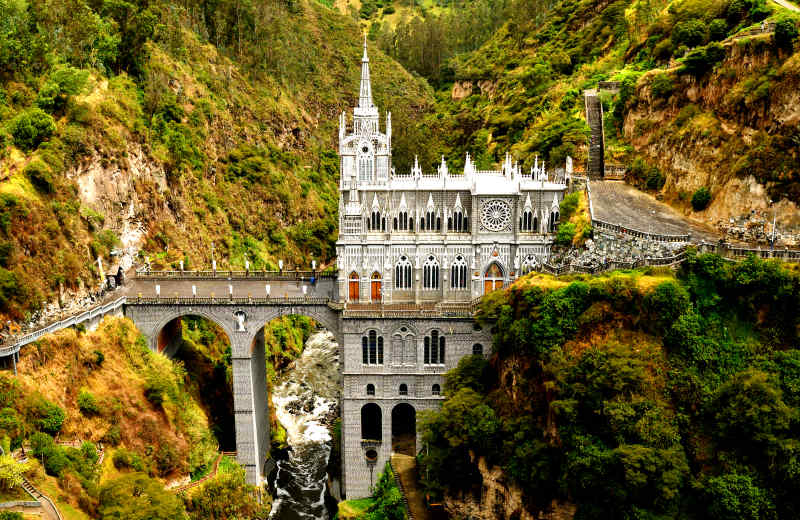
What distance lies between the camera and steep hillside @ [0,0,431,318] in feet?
193

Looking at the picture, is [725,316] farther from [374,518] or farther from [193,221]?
[193,221]

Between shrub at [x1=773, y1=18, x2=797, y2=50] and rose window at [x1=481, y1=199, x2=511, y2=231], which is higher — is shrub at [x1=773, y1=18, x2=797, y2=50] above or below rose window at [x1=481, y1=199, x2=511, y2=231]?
above

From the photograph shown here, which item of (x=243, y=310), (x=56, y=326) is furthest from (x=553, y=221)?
(x=56, y=326)

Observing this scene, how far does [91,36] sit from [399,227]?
4021 centimetres

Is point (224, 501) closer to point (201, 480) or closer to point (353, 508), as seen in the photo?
point (201, 480)

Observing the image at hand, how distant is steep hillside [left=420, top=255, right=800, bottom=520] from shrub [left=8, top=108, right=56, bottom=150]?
42.2 m

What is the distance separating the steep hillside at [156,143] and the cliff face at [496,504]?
36.3 meters

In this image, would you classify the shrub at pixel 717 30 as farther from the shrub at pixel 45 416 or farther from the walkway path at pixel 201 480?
the shrub at pixel 45 416

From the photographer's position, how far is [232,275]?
6481 centimetres

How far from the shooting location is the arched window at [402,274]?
6112cm

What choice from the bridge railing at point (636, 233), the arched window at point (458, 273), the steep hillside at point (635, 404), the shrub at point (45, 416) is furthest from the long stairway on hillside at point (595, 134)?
the shrub at point (45, 416)

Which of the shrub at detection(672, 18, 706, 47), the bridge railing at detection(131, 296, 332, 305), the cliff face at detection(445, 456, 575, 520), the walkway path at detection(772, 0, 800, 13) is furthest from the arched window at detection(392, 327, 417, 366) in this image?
the walkway path at detection(772, 0, 800, 13)

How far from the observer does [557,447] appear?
147ft

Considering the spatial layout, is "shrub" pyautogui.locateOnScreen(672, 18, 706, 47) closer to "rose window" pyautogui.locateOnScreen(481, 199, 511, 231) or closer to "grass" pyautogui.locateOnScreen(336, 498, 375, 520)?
"rose window" pyautogui.locateOnScreen(481, 199, 511, 231)
